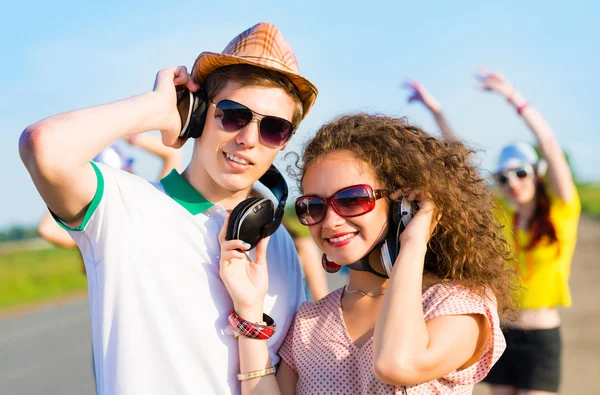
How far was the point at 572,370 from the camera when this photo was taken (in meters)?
9.14

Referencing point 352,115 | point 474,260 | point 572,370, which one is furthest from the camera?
point 572,370

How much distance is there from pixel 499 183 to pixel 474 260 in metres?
3.46

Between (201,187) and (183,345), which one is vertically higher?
(201,187)

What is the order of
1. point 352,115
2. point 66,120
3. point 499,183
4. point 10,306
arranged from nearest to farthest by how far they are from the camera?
1. point 66,120
2. point 352,115
3. point 499,183
4. point 10,306

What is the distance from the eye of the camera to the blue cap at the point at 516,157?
5.95 metres

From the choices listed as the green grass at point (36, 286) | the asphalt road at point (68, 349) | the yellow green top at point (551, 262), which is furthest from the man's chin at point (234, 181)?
the green grass at point (36, 286)

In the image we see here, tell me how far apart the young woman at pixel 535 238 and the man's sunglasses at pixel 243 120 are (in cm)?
283

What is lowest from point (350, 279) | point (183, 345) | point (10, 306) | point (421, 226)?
point (10, 306)

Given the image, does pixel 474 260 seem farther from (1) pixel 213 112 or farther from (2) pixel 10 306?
(2) pixel 10 306

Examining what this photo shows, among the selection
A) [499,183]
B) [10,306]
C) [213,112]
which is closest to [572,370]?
[499,183]

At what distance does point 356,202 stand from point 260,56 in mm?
661

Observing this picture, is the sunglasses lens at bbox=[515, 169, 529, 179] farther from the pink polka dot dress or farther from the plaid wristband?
the plaid wristband

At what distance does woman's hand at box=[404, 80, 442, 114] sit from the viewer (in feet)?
19.9

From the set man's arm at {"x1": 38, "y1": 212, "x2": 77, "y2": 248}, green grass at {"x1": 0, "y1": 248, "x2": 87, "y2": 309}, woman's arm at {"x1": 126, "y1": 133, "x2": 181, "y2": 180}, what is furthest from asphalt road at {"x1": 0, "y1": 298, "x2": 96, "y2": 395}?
woman's arm at {"x1": 126, "y1": 133, "x2": 181, "y2": 180}
